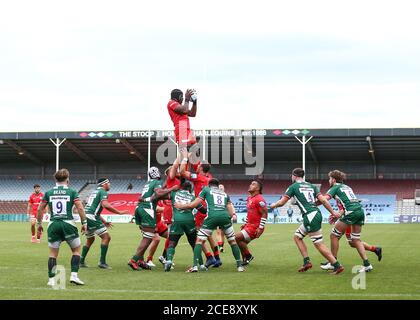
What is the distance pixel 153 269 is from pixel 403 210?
Result: 161 ft

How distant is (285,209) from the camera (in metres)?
60.1

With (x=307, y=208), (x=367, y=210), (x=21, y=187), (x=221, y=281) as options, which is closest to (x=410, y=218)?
(x=367, y=210)

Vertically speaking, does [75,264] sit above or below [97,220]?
below

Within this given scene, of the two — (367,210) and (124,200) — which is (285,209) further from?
(124,200)

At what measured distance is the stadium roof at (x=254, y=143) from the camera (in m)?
57.5

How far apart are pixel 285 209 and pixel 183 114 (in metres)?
Result: 45.8

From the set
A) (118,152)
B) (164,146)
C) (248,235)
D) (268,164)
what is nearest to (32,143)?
(118,152)

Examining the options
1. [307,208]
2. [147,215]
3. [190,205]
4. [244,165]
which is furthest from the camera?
[244,165]

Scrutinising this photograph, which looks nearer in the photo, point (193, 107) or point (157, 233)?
point (193, 107)

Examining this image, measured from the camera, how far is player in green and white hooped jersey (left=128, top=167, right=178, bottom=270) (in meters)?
15.4

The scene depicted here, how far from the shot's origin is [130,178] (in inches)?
2771

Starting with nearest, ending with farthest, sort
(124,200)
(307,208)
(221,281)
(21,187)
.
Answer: (221,281) < (307,208) < (124,200) < (21,187)

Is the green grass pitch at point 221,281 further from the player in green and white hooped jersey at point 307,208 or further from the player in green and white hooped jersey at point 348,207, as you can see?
the player in green and white hooped jersey at point 348,207

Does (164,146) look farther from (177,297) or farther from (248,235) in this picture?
(177,297)
